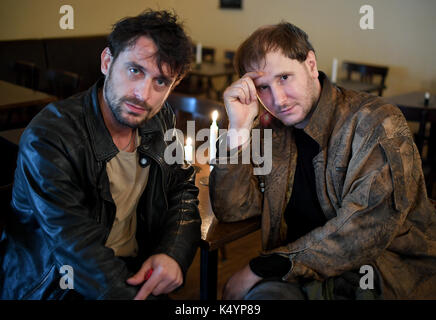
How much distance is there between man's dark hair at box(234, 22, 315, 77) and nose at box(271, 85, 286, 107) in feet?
0.39

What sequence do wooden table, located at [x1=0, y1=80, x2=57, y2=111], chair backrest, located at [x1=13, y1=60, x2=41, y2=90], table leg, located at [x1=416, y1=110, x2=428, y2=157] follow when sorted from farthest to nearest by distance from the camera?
1. chair backrest, located at [x1=13, y1=60, x2=41, y2=90]
2. table leg, located at [x1=416, y1=110, x2=428, y2=157]
3. wooden table, located at [x1=0, y1=80, x2=57, y2=111]

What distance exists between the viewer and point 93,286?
1249mm

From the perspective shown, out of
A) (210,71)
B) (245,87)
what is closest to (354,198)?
(245,87)

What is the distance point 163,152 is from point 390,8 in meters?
4.73

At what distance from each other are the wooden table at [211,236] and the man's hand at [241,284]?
126 mm

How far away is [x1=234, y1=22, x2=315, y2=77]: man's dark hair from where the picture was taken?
A: 5.03ft

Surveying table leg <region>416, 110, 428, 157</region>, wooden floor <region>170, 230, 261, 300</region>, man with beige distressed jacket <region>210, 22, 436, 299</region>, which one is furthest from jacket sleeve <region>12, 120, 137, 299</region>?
table leg <region>416, 110, 428, 157</region>

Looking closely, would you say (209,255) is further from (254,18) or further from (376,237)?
(254,18)

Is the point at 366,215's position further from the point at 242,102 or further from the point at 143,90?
the point at 143,90

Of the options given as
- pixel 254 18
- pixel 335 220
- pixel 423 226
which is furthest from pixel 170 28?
pixel 254 18

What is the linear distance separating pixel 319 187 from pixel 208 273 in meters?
0.56

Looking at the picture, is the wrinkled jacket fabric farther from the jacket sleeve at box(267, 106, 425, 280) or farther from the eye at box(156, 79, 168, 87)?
the eye at box(156, 79, 168, 87)

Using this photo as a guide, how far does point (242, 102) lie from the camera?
5.34ft

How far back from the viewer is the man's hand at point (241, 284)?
56.0 inches
